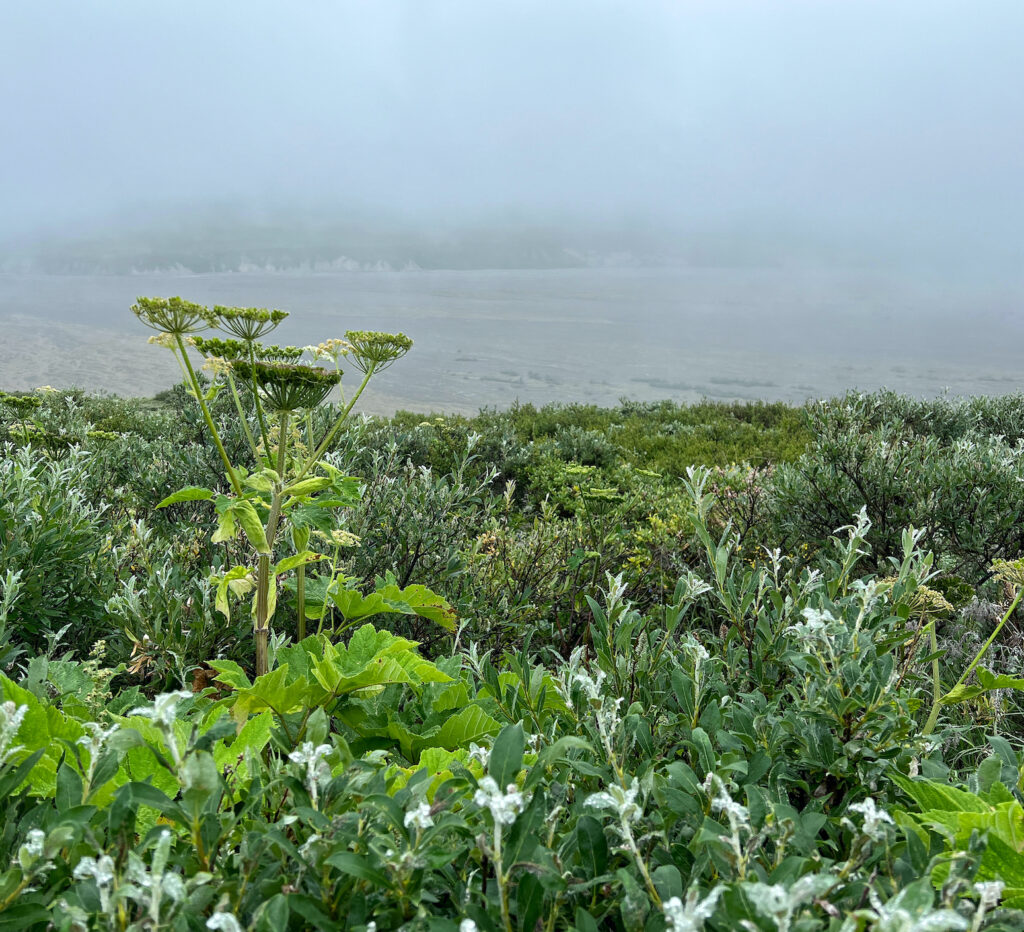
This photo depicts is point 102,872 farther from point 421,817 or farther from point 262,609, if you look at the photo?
point 262,609

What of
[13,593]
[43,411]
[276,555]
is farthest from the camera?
[43,411]

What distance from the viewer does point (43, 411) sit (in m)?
8.75

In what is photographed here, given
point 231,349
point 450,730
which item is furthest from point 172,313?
point 450,730


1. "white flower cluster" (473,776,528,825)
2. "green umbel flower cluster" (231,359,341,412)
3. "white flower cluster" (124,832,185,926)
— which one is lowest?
"white flower cluster" (124,832,185,926)

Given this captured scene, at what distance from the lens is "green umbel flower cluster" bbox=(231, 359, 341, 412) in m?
2.18

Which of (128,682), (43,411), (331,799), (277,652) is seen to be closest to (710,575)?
(277,652)

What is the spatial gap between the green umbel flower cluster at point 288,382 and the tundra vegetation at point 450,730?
2 centimetres

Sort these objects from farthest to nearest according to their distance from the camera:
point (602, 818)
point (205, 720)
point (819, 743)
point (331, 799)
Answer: point (205, 720), point (819, 743), point (602, 818), point (331, 799)

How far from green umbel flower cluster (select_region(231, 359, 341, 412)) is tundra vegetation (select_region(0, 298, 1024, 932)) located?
15mm

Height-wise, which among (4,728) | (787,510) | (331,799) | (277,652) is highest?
(4,728)

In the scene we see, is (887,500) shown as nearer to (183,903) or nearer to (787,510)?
(787,510)

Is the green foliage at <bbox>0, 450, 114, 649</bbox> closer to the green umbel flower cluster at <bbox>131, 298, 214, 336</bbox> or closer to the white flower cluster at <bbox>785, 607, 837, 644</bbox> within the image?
the green umbel flower cluster at <bbox>131, 298, 214, 336</bbox>

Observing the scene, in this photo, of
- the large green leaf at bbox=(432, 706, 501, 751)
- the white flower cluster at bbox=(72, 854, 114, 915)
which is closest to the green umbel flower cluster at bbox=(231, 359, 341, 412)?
the large green leaf at bbox=(432, 706, 501, 751)

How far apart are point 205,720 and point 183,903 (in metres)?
0.73
